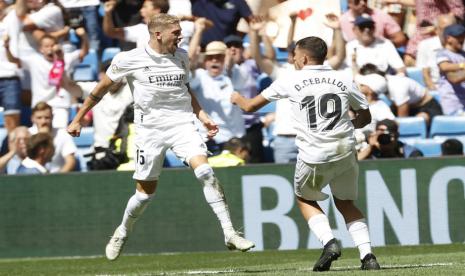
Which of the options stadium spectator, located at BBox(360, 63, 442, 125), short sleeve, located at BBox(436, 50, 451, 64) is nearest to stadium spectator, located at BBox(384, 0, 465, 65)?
short sleeve, located at BBox(436, 50, 451, 64)

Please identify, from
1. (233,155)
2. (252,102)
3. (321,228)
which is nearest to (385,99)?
(233,155)

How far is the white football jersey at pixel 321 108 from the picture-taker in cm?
943

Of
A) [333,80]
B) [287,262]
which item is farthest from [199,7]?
[333,80]

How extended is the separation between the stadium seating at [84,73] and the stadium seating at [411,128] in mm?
4034

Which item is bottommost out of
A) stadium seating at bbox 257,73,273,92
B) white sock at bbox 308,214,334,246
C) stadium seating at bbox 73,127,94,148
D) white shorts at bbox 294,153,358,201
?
stadium seating at bbox 73,127,94,148

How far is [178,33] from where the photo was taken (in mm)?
10305

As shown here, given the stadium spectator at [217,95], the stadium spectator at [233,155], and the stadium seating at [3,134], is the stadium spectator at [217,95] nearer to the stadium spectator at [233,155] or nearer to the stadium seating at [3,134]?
the stadium spectator at [233,155]

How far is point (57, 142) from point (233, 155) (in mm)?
2054

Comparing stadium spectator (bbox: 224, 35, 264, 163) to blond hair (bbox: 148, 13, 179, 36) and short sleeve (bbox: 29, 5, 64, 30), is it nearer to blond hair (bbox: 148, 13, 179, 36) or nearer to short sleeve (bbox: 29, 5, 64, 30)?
short sleeve (bbox: 29, 5, 64, 30)

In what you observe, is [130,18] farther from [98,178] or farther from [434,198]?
[434,198]

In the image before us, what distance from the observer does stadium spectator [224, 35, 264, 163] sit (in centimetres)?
1483

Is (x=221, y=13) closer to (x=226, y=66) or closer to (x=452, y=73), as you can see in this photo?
(x=226, y=66)

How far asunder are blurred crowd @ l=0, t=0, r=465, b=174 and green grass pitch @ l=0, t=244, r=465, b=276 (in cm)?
129

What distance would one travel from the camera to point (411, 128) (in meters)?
15.3
